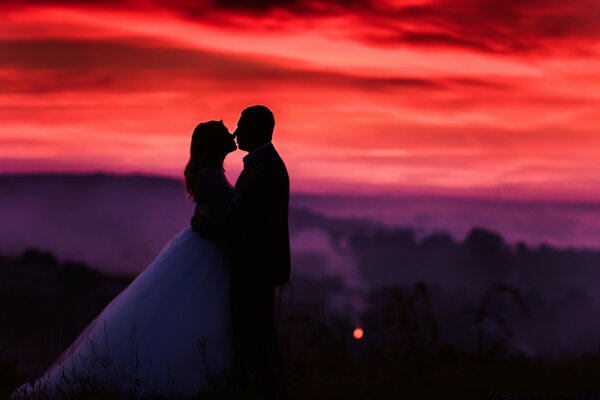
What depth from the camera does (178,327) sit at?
9.38 m

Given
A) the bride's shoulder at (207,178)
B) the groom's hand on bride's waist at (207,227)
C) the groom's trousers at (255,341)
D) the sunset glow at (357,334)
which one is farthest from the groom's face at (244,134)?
the sunset glow at (357,334)

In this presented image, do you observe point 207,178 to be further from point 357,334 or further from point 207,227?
point 357,334

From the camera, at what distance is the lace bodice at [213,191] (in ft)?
30.7

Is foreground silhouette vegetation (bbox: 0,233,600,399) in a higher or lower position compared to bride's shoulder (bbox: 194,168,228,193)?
lower

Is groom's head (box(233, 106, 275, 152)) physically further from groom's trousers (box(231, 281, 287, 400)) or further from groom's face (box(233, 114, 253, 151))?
groom's trousers (box(231, 281, 287, 400))

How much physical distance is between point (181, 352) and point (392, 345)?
3933 millimetres

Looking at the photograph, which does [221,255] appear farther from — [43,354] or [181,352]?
[43,354]

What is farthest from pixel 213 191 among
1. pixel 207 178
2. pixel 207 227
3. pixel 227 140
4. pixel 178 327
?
pixel 178 327

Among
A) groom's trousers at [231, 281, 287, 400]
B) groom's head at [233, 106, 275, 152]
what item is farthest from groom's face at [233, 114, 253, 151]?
groom's trousers at [231, 281, 287, 400]

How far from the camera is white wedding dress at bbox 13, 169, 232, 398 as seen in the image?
9.30 meters

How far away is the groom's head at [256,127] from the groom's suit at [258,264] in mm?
101

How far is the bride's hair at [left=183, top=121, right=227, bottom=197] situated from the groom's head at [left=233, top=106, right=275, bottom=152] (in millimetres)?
307

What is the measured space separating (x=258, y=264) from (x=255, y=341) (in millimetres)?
705

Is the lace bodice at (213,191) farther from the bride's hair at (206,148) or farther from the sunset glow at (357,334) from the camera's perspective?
the sunset glow at (357,334)
